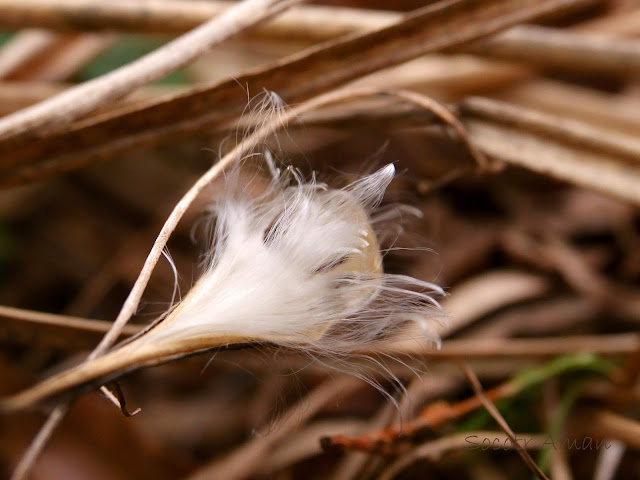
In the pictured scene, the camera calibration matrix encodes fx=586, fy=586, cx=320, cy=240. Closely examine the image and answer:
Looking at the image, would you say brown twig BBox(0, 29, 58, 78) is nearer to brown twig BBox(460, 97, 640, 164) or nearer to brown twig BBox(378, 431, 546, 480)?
brown twig BBox(460, 97, 640, 164)

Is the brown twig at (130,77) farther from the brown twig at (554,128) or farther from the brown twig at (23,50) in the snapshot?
the brown twig at (23,50)

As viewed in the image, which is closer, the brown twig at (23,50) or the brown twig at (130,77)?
the brown twig at (130,77)

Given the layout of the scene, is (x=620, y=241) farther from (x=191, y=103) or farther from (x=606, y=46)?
(x=191, y=103)

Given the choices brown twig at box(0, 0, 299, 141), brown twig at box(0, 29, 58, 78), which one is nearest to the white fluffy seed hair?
brown twig at box(0, 0, 299, 141)

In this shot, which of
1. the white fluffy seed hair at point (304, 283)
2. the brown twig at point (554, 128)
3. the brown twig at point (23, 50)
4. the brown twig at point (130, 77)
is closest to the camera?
the white fluffy seed hair at point (304, 283)

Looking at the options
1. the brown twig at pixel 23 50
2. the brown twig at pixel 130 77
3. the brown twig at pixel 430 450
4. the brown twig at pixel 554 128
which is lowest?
the brown twig at pixel 430 450

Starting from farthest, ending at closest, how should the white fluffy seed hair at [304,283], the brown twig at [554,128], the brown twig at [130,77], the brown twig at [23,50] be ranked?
the brown twig at [23,50], the brown twig at [554,128], the brown twig at [130,77], the white fluffy seed hair at [304,283]

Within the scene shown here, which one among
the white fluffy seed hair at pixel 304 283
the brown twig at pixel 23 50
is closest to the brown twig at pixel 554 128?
the white fluffy seed hair at pixel 304 283

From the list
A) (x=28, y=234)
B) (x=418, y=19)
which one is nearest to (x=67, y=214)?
(x=28, y=234)

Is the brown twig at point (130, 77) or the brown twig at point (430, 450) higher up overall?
the brown twig at point (130, 77)
